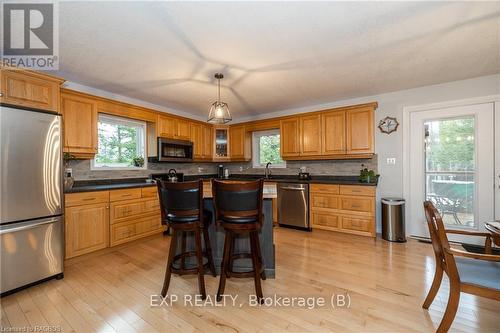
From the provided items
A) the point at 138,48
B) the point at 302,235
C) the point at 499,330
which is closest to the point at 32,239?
the point at 138,48

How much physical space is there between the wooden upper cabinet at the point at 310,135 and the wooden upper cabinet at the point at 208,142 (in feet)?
6.93

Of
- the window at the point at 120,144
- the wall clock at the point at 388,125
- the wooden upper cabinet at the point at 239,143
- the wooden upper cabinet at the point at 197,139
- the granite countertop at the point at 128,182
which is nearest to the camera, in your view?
the granite countertop at the point at 128,182

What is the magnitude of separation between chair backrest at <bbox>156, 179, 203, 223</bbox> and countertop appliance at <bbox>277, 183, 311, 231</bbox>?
250 centimetres

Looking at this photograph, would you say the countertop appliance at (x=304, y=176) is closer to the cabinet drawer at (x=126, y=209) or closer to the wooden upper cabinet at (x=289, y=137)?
the wooden upper cabinet at (x=289, y=137)

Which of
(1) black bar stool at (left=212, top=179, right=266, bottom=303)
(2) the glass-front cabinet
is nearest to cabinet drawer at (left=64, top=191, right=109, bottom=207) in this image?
(1) black bar stool at (left=212, top=179, right=266, bottom=303)

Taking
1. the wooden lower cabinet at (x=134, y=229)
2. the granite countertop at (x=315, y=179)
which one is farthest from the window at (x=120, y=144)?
the granite countertop at (x=315, y=179)

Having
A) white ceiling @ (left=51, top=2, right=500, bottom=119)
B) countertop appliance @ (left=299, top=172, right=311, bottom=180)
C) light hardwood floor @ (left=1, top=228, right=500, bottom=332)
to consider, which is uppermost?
white ceiling @ (left=51, top=2, right=500, bottom=119)

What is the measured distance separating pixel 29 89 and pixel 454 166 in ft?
18.0

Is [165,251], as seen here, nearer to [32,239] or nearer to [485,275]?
[32,239]

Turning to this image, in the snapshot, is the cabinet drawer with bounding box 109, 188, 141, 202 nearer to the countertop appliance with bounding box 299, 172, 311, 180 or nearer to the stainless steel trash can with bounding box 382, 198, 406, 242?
the countertop appliance with bounding box 299, 172, 311, 180

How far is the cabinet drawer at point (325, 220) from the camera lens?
378 centimetres

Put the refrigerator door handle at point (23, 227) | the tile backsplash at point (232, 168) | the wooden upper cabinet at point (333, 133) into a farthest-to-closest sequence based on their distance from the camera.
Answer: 1. the wooden upper cabinet at point (333, 133)
2. the tile backsplash at point (232, 168)
3. the refrigerator door handle at point (23, 227)

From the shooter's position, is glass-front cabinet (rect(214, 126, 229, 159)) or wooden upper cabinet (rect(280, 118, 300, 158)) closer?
wooden upper cabinet (rect(280, 118, 300, 158))

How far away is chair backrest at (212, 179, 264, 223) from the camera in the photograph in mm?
1789
